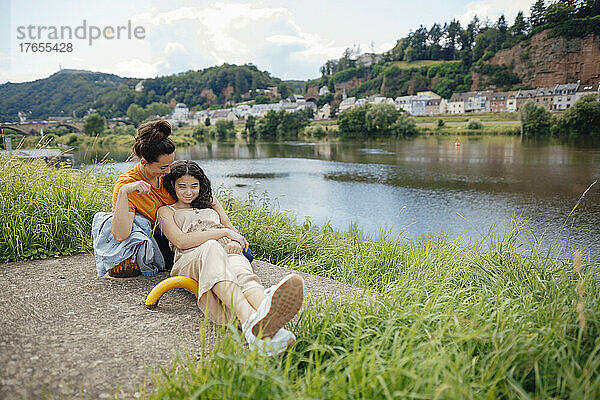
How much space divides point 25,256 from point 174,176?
161 centimetres

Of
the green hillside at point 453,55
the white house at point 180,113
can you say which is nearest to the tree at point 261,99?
the green hillside at point 453,55

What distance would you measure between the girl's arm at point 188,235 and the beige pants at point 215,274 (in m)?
0.17

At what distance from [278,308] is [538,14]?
4638cm

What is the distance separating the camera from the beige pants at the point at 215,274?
2.19 m

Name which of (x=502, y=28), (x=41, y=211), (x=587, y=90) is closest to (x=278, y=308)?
(x=41, y=211)

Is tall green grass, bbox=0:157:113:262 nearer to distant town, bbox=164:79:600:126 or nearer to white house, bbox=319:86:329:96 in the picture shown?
distant town, bbox=164:79:600:126

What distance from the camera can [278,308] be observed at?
183 cm

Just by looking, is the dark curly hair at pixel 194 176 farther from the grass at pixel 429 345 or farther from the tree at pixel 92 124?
the tree at pixel 92 124

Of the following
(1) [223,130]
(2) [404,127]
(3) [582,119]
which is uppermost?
(1) [223,130]

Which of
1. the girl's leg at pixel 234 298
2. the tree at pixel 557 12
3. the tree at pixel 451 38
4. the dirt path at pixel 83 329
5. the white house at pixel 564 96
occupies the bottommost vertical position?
the dirt path at pixel 83 329

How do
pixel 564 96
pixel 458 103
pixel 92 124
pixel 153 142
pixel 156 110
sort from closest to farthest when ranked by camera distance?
pixel 153 142 → pixel 92 124 → pixel 564 96 → pixel 458 103 → pixel 156 110

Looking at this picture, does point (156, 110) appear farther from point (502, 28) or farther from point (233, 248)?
point (233, 248)

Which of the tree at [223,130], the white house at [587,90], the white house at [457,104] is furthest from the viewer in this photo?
the white house at [457,104]

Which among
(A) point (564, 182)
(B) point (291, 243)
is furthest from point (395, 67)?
(B) point (291, 243)
